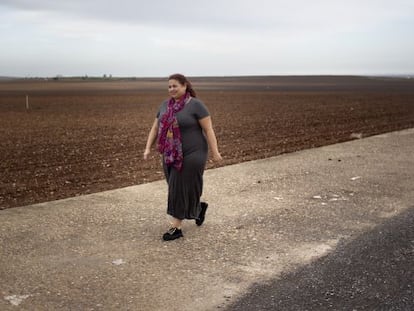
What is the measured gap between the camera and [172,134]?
18.2 feet

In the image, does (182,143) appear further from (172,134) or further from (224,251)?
(224,251)

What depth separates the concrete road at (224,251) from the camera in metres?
4.29

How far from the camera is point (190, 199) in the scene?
581 centimetres

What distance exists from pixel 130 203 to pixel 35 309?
3286 mm

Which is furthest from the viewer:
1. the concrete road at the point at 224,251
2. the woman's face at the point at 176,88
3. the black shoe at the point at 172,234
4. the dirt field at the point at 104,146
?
the dirt field at the point at 104,146

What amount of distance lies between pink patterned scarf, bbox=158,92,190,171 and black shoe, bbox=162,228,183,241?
0.68 meters

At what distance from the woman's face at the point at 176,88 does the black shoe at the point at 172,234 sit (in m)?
1.45

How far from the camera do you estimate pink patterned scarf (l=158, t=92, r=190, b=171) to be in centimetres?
554

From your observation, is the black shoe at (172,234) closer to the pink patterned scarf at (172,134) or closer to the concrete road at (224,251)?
the concrete road at (224,251)

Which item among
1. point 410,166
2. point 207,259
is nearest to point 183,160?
point 207,259

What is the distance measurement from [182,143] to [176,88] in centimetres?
58

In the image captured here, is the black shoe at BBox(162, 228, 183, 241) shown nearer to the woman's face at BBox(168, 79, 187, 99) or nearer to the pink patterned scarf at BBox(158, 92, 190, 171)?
the pink patterned scarf at BBox(158, 92, 190, 171)

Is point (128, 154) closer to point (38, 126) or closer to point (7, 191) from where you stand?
point (7, 191)

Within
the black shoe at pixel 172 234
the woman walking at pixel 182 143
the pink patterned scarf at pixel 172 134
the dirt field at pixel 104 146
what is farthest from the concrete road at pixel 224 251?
the dirt field at pixel 104 146
